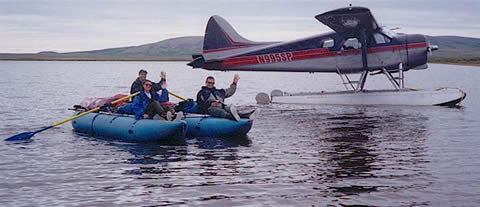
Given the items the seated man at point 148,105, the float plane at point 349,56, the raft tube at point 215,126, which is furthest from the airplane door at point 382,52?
the seated man at point 148,105

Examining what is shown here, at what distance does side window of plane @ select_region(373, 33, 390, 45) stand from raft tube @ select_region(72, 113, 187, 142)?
11.8 metres

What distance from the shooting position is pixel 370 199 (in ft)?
31.7

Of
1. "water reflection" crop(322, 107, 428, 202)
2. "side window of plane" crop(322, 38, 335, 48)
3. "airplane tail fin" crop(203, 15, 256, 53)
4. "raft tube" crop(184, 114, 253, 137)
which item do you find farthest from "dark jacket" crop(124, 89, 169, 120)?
"airplane tail fin" crop(203, 15, 256, 53)

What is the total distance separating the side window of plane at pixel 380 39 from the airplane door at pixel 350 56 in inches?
28.0

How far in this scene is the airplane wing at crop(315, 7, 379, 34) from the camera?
2283 centimetres

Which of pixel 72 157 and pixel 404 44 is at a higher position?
pixel 404 44


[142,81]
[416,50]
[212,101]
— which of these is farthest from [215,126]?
[416,50]

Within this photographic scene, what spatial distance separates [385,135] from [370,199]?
8.03 metres

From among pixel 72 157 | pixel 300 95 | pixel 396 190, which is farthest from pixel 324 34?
pixel 396 190

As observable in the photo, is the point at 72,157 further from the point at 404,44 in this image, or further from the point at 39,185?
the point at 404,44

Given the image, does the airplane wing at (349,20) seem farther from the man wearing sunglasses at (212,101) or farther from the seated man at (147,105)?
the seated man at (147,105)

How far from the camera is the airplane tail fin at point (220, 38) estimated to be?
27.5 m

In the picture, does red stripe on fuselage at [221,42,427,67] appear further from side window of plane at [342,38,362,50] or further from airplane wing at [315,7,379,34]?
airplane wing at [315,7,379,34]

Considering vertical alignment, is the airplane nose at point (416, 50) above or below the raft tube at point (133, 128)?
above
